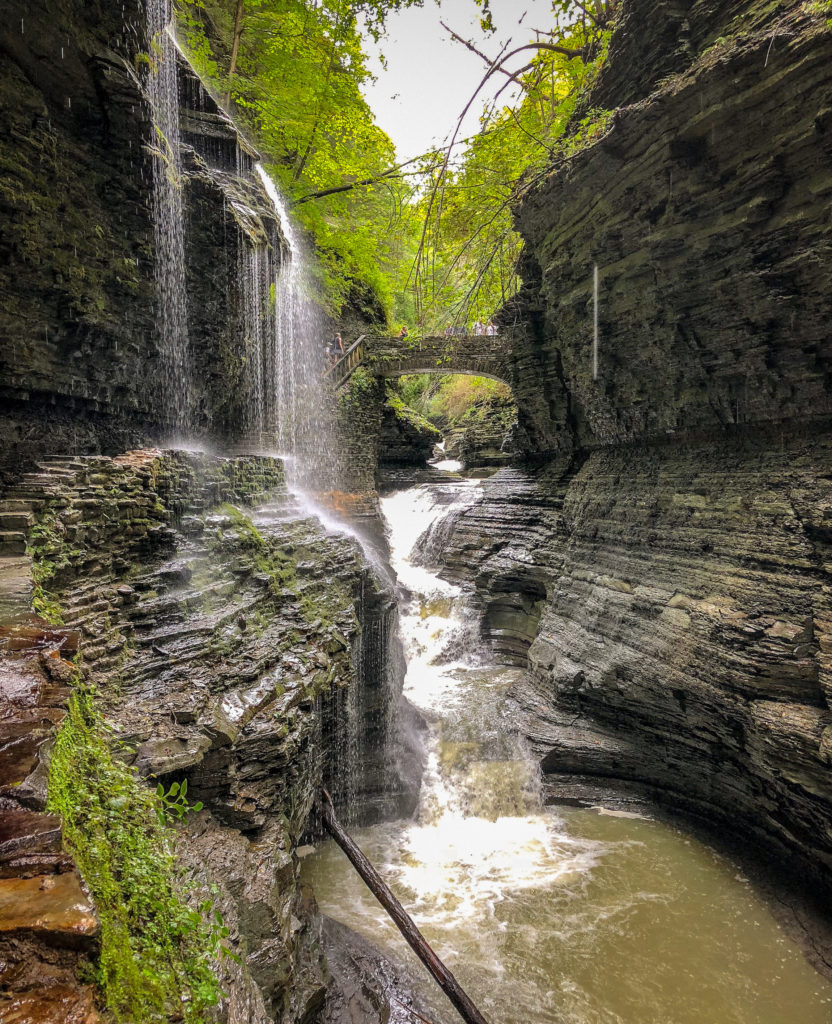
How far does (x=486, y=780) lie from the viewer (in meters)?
7.72

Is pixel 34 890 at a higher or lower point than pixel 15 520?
lower

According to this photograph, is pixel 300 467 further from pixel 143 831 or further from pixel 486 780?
pixel 143 831

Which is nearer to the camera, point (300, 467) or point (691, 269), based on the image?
point (691, 269)

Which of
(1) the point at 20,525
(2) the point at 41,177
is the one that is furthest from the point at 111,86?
(1) the point at 20,525

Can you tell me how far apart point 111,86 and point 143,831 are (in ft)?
A: 29.1

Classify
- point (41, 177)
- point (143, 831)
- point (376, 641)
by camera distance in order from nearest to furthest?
point (143, 831) < point (41, 177) < point (376, 641)

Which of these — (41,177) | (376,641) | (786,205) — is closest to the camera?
(786,205)

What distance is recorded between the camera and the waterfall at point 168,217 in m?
7.43

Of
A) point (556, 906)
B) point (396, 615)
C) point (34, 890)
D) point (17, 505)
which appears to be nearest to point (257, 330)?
point (396, 615)

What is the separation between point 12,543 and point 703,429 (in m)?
9.10

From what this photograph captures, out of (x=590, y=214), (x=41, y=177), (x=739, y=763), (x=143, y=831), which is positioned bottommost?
(x=739, y=763)

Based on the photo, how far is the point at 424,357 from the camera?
17.9 meters

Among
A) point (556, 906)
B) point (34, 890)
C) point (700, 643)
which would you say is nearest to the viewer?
point (34, 890)

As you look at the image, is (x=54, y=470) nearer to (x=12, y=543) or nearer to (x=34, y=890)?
(x=12, y=543)
